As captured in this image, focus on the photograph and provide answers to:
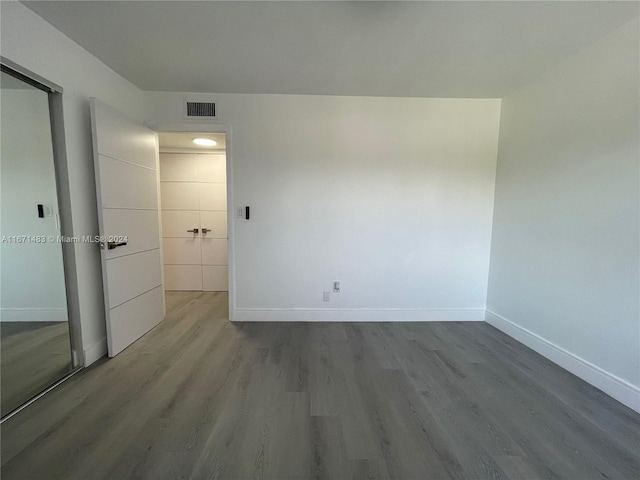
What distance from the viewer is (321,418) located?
1537 millimetres

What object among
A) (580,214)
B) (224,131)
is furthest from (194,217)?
(580,214)

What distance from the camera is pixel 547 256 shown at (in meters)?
2.24

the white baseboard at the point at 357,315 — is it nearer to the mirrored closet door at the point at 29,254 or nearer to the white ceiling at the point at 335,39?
the mirrored closet door at the point at 29,254

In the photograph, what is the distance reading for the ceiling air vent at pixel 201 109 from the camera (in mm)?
2658

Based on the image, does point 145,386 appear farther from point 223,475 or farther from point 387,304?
point 387,304

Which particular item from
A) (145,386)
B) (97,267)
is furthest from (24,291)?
(145,386)

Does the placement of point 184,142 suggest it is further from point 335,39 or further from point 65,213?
point 335,39

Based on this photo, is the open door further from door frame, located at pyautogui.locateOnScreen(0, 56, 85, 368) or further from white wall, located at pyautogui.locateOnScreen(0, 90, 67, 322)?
white wall, located at pyautogui.locateOnScreen(0, 90, 67, 322)

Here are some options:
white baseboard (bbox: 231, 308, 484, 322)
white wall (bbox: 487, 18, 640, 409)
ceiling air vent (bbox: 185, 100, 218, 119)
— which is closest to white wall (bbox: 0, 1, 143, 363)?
ceiling air vent (bbox: 185, 100, 218, 119)

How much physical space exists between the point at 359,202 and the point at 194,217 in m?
2.74

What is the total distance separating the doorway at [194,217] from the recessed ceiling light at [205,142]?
166mm

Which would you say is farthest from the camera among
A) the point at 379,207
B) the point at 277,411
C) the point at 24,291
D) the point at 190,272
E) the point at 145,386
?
the point at 190,272

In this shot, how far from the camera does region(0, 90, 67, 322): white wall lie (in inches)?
70.3

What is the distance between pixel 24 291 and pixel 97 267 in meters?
0.51
